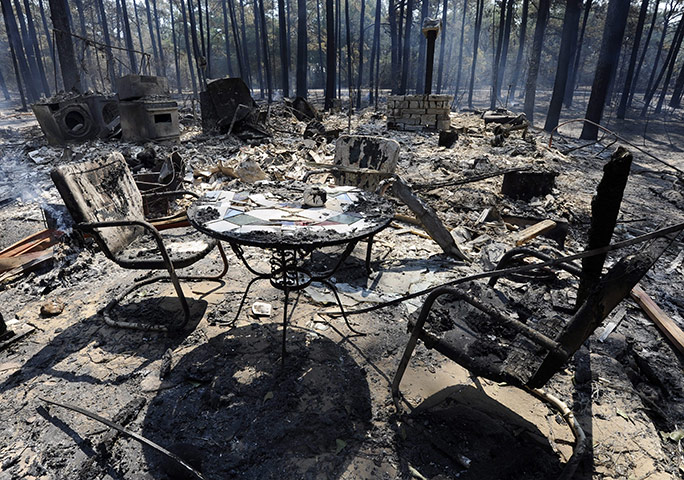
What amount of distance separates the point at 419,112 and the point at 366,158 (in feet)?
32.1

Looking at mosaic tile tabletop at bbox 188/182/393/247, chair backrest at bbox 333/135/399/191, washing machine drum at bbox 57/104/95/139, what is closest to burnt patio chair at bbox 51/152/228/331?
mosaic tile tabletop at bbox 188/182/393/247

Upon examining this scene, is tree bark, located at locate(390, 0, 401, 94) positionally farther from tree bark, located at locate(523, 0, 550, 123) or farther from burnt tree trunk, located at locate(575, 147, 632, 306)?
burnt tree trunk, located at locate(575, 147, 632, 306)

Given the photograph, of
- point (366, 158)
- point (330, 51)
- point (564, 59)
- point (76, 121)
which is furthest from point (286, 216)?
point (330, 51)

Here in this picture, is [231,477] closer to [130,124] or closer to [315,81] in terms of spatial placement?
[130,124]

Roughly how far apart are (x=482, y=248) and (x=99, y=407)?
4.42 metres

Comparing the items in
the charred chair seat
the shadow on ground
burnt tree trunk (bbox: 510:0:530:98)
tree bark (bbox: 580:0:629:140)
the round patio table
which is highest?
burnt tree trunk (bbox: 510:0:530:98)

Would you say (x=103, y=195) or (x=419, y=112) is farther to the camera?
(x=419, y=112)

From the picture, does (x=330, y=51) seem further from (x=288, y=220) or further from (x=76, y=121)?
(x=288, y=220)

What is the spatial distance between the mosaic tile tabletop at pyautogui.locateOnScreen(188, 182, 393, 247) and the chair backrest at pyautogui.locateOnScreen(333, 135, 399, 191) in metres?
1.78

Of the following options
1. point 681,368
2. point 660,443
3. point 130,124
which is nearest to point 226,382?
point 660,443

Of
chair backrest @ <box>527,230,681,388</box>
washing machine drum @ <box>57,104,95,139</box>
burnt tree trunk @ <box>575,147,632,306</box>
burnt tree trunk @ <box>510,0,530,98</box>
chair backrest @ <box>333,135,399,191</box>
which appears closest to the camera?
burnt tree trunk @ <box>575,147,632,306</box>

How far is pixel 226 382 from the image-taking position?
8.46ft

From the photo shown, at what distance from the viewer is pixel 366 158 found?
5.39m

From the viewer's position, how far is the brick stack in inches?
536
